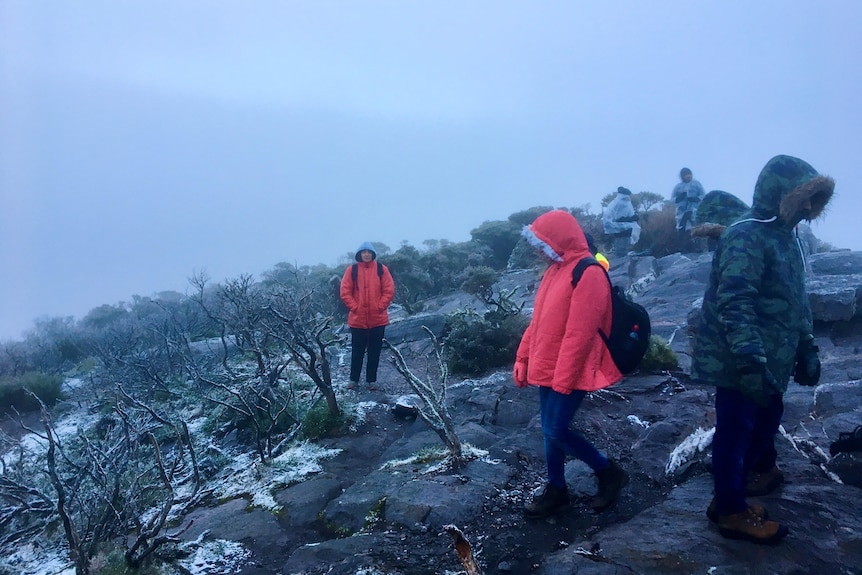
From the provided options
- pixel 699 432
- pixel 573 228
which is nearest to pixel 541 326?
pixel 573 228

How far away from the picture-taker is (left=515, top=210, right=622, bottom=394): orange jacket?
2.85 m

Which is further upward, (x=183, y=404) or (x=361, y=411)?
(x=361, y=411)

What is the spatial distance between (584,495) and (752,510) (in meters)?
1.09

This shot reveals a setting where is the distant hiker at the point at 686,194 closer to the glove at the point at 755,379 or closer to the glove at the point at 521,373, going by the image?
the glove at the point at 521,373

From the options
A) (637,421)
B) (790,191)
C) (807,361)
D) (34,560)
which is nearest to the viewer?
(790,191)

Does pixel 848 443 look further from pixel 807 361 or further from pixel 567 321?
pixel 567 321

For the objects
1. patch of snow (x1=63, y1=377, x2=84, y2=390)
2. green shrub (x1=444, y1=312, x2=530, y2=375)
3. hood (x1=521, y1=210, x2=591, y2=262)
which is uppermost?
hood (x1=521, y1=210, x2=591, y2=262)

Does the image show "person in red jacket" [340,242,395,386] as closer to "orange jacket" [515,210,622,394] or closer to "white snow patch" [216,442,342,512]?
"white snow patch" [216,442,342,512]

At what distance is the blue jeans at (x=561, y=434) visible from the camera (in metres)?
2.97

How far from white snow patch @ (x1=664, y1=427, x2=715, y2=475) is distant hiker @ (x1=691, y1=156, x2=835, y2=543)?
45.8 inches

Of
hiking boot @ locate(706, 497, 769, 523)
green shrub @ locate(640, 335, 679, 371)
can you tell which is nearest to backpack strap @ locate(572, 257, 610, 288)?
hiking boot @ locate(706, 497, 769, 523)

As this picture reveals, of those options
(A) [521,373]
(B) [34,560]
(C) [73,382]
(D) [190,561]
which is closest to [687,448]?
(A) [521,373]

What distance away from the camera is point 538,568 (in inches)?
110

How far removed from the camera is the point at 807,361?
2707 mm
